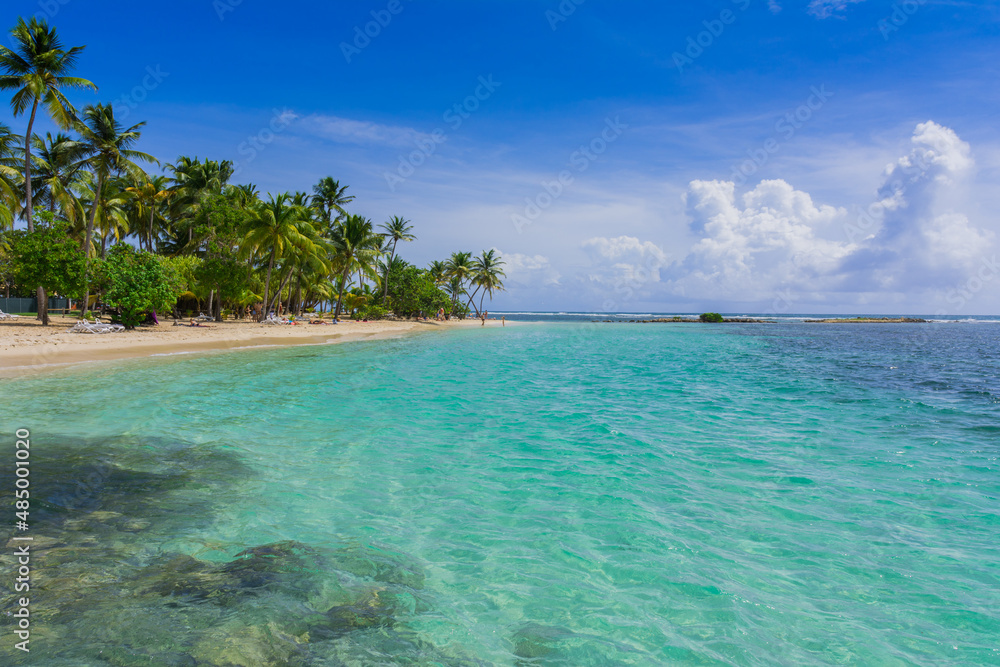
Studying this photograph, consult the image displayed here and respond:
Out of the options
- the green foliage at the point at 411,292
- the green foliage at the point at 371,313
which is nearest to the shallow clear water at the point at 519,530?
the green foliage at the point at 371,313

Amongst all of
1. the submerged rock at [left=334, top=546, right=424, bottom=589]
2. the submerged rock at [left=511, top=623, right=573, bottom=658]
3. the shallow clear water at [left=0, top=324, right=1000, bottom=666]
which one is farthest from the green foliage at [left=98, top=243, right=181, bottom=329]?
the submerged rock at [left=511, top=623, right=573, bottom=658]

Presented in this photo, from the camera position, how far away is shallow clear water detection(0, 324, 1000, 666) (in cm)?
337

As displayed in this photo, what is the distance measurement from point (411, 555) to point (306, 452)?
389cm

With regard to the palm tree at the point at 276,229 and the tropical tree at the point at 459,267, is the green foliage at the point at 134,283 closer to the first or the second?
the palm tree at the point at 276,229

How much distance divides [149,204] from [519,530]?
49.1 metres

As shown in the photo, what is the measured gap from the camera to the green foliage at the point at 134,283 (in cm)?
2631

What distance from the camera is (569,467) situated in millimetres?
7422

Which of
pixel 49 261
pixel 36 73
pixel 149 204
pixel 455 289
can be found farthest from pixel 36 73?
pixel 455 289

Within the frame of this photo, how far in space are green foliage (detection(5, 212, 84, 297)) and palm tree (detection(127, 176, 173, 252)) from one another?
11732 mm

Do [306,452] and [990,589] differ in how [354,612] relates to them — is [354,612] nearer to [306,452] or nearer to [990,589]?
[306,452]

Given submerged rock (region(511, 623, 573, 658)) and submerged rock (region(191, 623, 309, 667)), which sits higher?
submerged rock (region(191, 623, 309, 667))

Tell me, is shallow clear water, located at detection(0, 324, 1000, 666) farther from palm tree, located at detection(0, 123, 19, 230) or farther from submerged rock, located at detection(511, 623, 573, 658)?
palm tree, located at detection(0, 123, 19, 230)

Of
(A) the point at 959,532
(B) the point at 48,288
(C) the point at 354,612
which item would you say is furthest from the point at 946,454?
(B) the point at 48,288

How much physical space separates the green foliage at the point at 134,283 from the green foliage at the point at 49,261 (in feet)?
4.71
